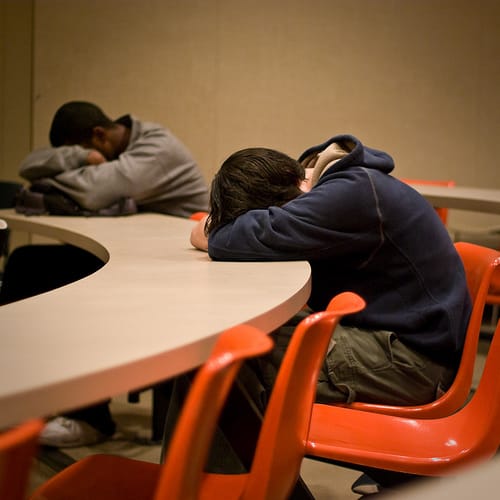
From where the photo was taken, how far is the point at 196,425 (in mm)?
772

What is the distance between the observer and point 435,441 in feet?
4.75

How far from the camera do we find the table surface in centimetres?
321

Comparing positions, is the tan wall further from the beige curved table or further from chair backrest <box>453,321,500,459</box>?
chair backrest <box>453,321,500,459</box>

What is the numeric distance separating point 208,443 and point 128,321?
321mm

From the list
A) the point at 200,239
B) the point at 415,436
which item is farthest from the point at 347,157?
the point at 415,436

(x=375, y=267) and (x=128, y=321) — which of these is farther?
(x=375, y=267)

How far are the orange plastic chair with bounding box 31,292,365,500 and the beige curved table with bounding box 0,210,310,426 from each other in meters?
0.09

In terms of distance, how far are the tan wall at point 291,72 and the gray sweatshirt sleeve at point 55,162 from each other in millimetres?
2519

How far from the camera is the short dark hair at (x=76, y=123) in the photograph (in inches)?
126

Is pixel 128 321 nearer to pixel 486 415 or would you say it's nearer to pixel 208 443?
pixel 208 443

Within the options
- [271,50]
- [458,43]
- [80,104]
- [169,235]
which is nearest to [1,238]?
[169,235]

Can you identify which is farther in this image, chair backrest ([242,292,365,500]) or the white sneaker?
the white sneaker

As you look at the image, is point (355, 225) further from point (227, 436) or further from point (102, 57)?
point (102, 57)

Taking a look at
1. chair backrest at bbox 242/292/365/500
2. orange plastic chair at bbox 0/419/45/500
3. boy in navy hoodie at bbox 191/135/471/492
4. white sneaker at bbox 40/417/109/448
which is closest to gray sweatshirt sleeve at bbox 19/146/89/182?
white sneaker at bbox 40/417/109/448
